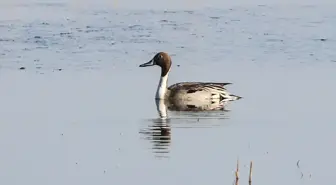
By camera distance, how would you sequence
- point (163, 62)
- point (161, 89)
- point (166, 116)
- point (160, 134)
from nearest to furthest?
point (160, 134) → point (166, 116) → point (161, 89) → point (163, 62)

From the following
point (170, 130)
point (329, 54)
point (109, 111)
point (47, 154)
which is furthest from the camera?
point (329, 54)

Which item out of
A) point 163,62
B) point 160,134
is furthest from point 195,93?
point 160,134

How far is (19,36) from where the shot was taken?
24.0 metres

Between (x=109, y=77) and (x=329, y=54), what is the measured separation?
521 centimetres

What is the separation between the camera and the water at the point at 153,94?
11.2 meters

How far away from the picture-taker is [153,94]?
17.3 metres

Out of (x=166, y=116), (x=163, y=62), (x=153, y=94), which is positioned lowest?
(x=153, y=94)

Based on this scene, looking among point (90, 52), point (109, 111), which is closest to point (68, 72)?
point (90, 52)

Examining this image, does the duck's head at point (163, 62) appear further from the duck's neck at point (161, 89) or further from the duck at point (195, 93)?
the duck at point (195, 93)

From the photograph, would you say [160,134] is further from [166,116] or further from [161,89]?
[161,89]

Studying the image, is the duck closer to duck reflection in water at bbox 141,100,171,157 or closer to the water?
the water

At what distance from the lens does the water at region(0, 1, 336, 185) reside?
1122 cm

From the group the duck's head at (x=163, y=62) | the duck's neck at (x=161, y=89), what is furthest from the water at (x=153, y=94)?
the duck's head at (x=163, y=62)

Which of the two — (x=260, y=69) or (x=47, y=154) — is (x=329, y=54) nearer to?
(x=260, y=69)
